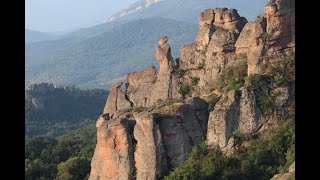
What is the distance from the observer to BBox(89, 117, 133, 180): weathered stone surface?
70.4 feet

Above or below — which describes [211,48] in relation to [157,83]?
above

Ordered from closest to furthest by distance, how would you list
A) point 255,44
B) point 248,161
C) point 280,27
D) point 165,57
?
1. point 248,161
2. point 280,27
3. point 255,44
4. point 165,57

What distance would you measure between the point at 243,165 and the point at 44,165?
1691 cm

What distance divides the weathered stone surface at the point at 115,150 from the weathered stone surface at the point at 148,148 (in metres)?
0.35

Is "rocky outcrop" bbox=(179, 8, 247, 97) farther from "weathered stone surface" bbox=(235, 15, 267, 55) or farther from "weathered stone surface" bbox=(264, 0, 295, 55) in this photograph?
"weathered stone surface" bbox=(264, 0, 295, 55)

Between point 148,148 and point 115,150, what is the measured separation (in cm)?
125

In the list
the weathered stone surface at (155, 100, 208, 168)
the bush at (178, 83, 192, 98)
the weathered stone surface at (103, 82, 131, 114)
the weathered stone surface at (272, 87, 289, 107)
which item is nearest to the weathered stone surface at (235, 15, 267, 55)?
the weathered stone surface at (272, 87, 289, 107)

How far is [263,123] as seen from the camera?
21.4 m

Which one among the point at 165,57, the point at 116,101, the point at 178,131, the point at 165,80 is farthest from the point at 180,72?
the point at 178,131

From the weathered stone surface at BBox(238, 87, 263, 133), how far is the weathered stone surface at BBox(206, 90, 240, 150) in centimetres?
17

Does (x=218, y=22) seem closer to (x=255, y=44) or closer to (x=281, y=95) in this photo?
(x=255, y=44)

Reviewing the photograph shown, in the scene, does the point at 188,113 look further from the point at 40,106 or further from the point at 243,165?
the point at 40,106

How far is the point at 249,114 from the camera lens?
842 inches
